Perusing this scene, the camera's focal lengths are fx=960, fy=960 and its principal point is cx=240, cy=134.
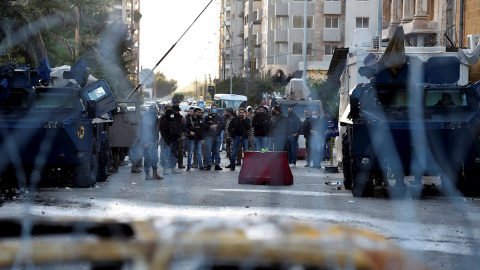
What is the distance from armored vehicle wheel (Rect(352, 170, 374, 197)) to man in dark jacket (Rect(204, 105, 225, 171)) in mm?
9327

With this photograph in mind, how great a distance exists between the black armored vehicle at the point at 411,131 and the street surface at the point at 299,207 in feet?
1.59

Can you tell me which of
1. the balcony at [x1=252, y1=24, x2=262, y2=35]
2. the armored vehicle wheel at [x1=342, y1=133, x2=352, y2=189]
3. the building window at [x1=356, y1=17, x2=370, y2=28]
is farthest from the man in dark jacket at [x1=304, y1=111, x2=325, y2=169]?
the balcony at [x1=252, y1=24, x2=262, y2=35]

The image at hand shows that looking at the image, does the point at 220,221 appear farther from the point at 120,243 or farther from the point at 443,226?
the point at 443,226

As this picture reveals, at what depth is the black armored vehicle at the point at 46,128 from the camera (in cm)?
1775

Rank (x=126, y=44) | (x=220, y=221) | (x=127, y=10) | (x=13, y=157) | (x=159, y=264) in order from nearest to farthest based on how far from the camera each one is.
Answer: (x=159, y=264) → (x=220, y=221) → (x=13, y=157) → (x=126, y=44) → (x=127, y=10)

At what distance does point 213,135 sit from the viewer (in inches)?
1042

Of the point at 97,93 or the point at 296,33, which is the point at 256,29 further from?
the point at 97,93

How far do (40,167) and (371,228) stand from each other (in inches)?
336

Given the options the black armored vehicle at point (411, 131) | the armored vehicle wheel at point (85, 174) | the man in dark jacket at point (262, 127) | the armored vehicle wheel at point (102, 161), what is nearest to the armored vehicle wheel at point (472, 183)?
the black armored vehicle at point (411, 131)

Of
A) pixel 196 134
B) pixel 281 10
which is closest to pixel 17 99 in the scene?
pixel 196 134

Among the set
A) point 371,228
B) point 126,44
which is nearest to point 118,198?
point 371,228

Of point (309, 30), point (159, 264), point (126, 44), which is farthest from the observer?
point (309, 30)

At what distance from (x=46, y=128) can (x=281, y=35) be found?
64558 mm

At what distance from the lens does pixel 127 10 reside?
148 meters
